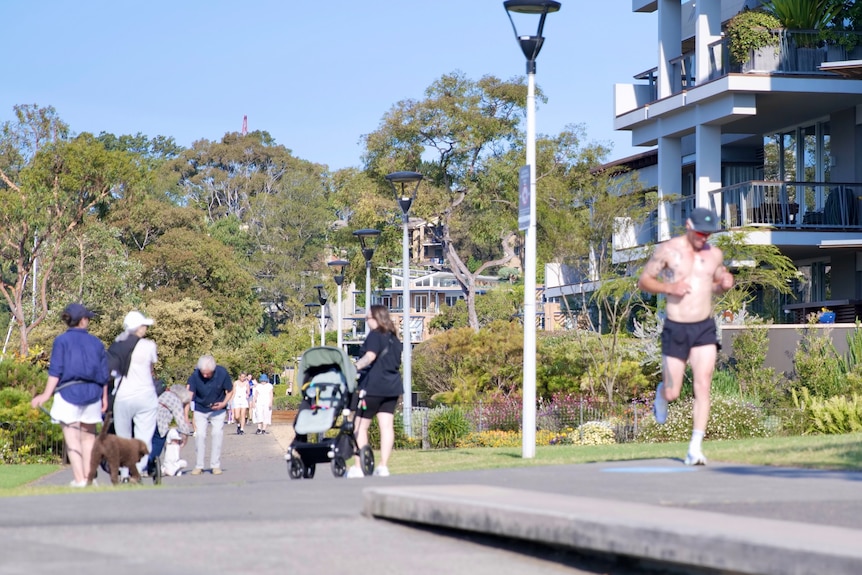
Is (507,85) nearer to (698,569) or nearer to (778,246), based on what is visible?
(778,246)

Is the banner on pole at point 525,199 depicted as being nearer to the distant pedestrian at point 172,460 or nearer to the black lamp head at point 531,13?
the black lamp head at point 531,13

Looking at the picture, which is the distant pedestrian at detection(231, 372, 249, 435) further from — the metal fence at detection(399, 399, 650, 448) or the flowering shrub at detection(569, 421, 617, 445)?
the flowering shrub at detection(569, 421, 617, 445)

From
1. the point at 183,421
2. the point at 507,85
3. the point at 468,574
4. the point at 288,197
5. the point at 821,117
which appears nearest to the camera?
the point at 468,574

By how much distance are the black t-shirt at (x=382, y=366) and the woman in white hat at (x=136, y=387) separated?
222 centimetres

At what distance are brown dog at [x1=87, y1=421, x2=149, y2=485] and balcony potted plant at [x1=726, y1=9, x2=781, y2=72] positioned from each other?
23162 mm

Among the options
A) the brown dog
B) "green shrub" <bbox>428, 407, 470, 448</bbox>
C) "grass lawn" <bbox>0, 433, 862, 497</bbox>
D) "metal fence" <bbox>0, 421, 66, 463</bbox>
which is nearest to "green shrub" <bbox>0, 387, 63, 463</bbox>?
"metal fence" <bbox>0, 421, 66, 463</bbox>

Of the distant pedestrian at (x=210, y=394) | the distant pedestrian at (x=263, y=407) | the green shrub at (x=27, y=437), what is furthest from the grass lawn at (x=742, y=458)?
the distant pedestrian at (x=263, y=407)

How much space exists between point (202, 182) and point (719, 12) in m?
68.5

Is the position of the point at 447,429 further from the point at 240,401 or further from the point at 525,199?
the point at 240,401

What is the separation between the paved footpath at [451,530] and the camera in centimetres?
609

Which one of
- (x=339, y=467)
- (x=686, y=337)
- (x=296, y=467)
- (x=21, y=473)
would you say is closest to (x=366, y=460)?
(x=339, y=467)

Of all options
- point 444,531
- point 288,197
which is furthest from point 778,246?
point 288,197

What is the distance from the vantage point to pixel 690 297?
447 inches

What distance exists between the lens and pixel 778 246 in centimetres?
3306
